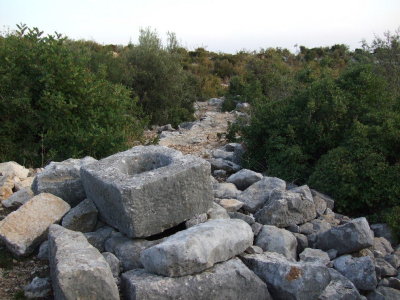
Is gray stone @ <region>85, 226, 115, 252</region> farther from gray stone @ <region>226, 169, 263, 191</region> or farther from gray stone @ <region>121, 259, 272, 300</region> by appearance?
gray stone @ <region>226, 169, 263, 191</region>

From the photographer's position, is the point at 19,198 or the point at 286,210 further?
the point at 19,198

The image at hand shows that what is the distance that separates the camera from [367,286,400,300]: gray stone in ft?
14.8

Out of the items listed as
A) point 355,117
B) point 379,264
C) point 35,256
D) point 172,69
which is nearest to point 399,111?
point 355,117

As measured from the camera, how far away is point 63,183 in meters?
5.48

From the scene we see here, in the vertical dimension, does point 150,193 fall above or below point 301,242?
above

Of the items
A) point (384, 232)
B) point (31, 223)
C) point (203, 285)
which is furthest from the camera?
point (384, 232)

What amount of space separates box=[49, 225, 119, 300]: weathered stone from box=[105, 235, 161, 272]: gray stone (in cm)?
41

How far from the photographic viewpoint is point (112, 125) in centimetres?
886

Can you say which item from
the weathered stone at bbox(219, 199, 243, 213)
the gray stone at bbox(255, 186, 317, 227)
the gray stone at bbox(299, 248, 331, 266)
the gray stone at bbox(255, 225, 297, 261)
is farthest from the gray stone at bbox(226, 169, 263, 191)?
the gray stone at bbox(299, 248, 331, 266)

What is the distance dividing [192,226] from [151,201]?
46cm

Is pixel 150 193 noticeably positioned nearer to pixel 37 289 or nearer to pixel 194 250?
pixel 194 250

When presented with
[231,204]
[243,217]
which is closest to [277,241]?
[243,217]

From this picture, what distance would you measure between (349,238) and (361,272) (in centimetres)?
56

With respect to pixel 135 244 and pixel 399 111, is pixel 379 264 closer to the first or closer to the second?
pixel 135 244
